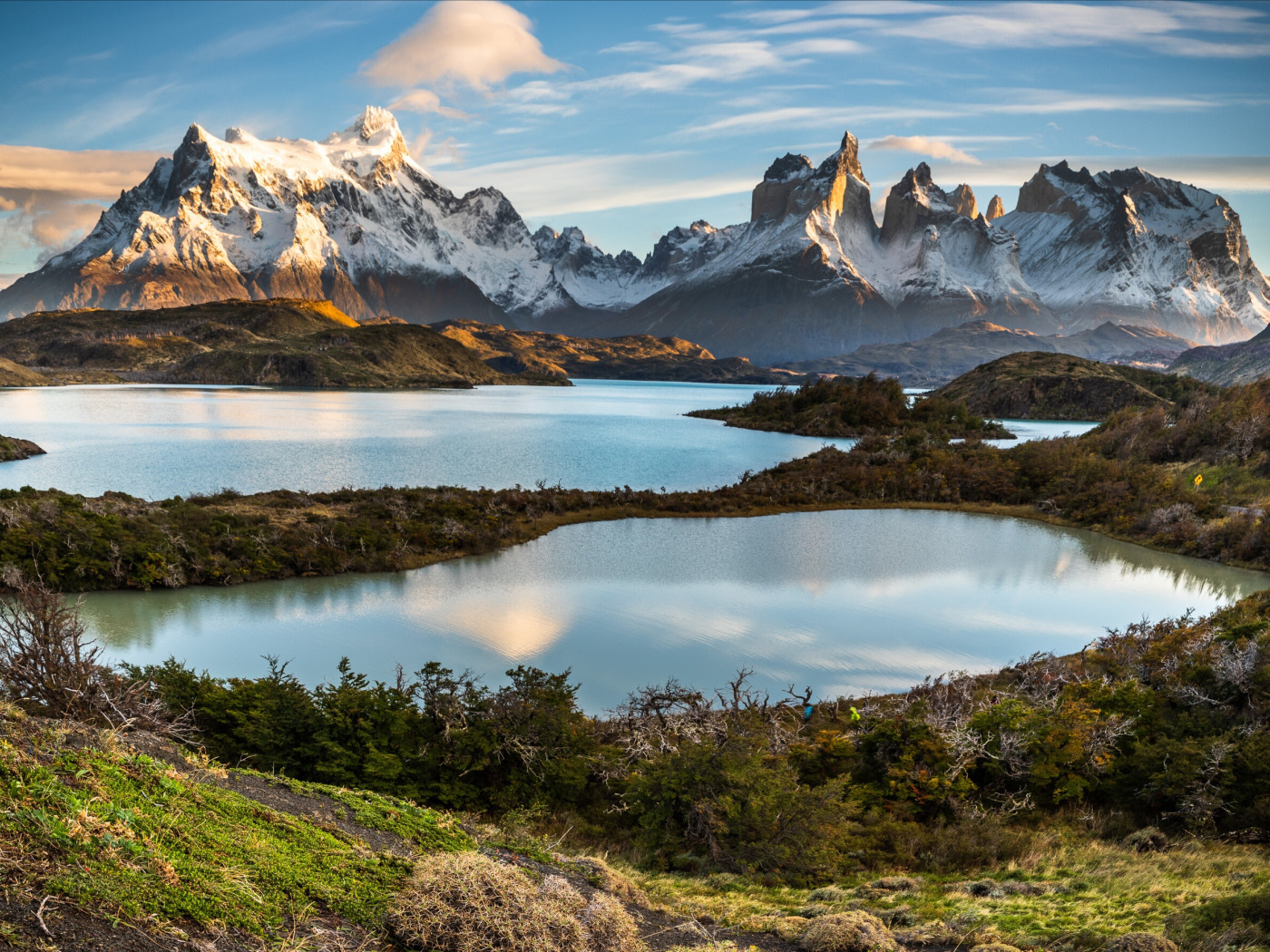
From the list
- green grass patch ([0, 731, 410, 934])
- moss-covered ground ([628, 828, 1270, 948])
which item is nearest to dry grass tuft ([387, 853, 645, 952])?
green grass patch ([0, 731, 410, 934])

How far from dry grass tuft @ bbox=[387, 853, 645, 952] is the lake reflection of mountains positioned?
12135mm

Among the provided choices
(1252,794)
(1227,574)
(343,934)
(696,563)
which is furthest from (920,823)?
(1227,574)

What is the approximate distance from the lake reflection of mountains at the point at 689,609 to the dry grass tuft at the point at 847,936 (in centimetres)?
1128

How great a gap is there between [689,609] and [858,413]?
70530 mm

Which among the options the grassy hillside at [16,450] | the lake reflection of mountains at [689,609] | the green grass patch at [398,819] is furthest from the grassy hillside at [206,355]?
the green grass patch at [398,819]

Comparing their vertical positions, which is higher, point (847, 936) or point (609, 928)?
point (609, 928)

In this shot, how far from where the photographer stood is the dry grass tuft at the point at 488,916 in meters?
5.76

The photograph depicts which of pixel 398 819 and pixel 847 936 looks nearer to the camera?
pixel 847 936

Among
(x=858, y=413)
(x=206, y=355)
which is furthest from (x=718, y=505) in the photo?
(x=206, y=355)

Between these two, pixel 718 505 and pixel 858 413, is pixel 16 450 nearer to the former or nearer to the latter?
pixel 718 505

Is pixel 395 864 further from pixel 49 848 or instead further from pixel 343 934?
pixel 49 848

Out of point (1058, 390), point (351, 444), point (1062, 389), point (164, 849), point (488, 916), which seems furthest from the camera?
point (1058, 390)

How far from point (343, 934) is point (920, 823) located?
34.5ft

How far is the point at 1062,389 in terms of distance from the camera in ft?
413
